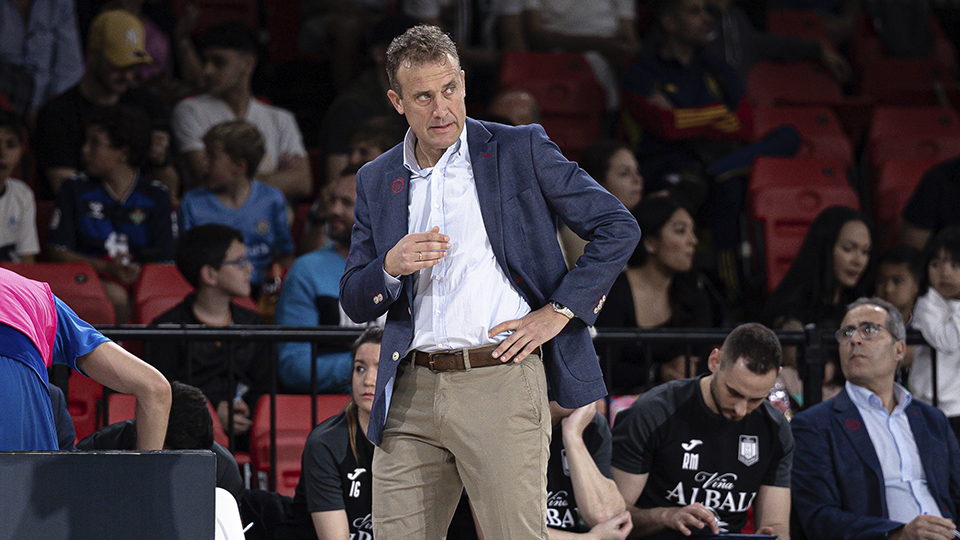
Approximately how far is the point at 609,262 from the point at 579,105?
16.9ft

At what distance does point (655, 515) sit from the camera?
425 cm

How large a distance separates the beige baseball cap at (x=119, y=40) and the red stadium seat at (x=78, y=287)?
1934mm

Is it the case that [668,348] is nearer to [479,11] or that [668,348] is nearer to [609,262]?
[609,262]

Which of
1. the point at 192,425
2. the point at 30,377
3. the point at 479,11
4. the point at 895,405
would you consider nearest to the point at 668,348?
the point at 895,405

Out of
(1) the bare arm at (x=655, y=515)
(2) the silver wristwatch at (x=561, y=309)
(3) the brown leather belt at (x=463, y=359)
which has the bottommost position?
(1) the bare arm at (x=655, y=515)

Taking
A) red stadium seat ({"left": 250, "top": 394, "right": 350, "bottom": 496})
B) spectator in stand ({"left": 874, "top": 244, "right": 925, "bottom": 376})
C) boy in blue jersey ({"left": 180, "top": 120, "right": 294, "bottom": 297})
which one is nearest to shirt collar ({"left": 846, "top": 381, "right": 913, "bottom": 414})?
spectator in stand ({"left": 874, "top": 244, "right": 925, "bottom": 376})

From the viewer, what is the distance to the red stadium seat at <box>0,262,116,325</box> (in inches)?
199

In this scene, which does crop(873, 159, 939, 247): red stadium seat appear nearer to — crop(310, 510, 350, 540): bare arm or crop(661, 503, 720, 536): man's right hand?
crop(661, 503, 720, 536): man's right hand

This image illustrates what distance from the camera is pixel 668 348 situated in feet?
17.9

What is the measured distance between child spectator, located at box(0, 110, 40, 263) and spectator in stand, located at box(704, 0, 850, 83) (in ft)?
15.8

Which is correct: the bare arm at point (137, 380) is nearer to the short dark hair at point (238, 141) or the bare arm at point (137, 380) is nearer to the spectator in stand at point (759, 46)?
the short dark hair at point (238, 141)

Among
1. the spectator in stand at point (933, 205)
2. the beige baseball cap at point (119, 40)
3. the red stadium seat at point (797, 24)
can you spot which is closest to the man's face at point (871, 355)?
the spectator in stand at point (933, 205)

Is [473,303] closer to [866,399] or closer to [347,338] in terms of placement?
[347,338]

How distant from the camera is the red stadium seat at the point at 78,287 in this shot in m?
5.06
